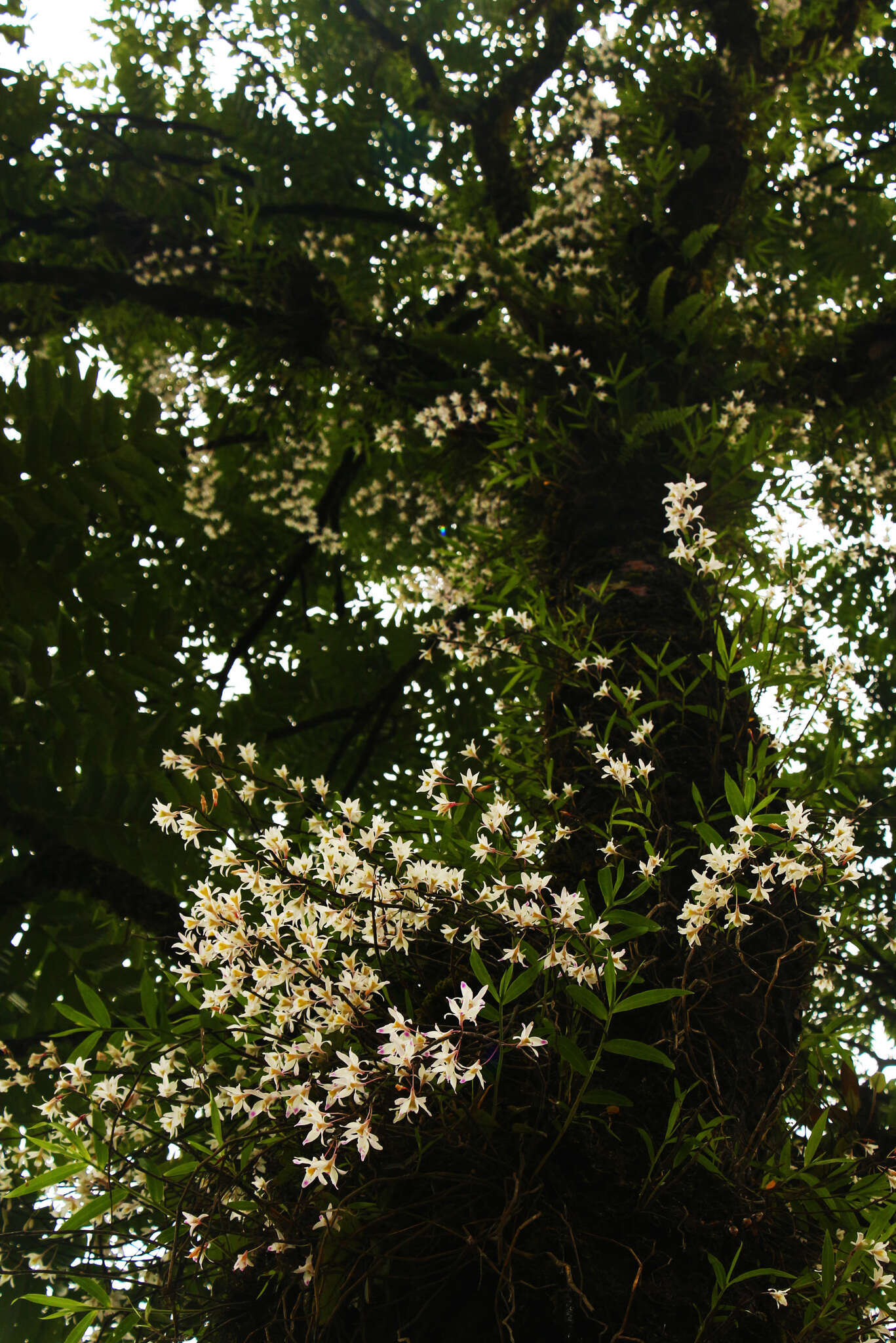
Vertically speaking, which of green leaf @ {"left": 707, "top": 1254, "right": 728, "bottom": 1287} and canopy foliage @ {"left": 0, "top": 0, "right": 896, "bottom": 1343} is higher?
canopy foliage @ {"left": 0, "top": 0, "right": 896, "bottom": 1343}

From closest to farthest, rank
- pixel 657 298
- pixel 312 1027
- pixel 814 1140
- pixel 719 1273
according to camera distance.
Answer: pixel 719 1273, pixel 814 1140, pixel 312 1027, pixel 657 298

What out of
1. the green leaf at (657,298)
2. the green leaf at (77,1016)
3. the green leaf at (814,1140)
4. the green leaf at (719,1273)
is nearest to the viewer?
the green leaf at (719,1273)

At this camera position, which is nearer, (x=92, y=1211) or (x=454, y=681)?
(x=92, y=1211)

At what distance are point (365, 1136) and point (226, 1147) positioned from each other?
30 cm

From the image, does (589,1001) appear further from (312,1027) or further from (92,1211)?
(92,1211)

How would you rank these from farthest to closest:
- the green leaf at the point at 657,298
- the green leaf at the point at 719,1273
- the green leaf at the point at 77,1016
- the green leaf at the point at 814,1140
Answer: the green leaf at the point at 657,298, the green leaf at the point at 77,1016, the green leaf at the point at 814,1140, the green leaf at the point at 719,1273

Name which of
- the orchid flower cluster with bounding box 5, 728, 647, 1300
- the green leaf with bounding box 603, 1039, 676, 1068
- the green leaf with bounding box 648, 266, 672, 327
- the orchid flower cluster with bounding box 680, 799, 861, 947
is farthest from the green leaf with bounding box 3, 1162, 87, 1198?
the green leaf with bounding box 648, 266, 672, 327

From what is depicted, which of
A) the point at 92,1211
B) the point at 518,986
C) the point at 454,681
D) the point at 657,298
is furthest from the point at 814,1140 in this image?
the point at 454,681

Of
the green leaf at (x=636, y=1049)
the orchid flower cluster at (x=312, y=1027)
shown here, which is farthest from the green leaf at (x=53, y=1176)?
the green leaf at (x=636, y=1049)

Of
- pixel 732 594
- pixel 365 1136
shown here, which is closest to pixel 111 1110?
pixel 365 1136

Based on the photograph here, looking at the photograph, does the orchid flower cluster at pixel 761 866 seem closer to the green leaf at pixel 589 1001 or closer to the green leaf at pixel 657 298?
the green leaf at pixel 589 1001

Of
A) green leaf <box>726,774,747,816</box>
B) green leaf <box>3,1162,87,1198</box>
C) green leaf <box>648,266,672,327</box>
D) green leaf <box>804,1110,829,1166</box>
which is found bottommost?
green leaf <box>3,1162,87,1198</box>

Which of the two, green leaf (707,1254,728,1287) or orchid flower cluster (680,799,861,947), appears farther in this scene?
orchid flower cluster (680,799,861,947)

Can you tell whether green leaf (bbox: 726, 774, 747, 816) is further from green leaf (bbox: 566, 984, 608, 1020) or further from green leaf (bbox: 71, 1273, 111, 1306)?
green leaf (bbox: 71, 1273, 111, 1306)
